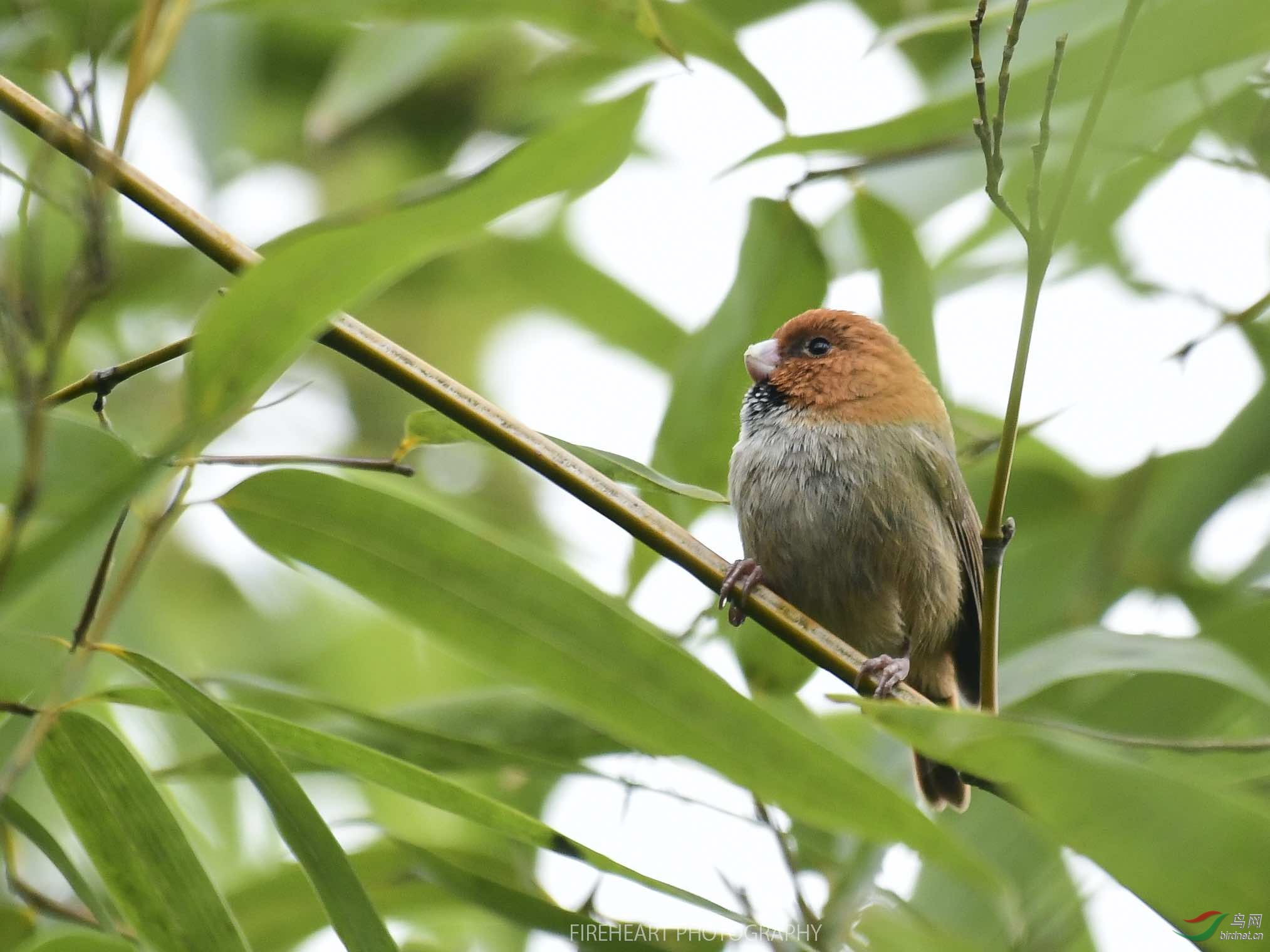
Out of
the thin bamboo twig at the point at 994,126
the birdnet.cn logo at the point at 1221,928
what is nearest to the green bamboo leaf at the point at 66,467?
the thin bamboo twig at the point at 994,126

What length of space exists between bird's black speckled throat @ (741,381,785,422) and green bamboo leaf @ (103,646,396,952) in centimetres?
162

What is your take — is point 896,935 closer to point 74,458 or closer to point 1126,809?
point 1126,809

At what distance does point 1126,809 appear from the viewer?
4.92 ft

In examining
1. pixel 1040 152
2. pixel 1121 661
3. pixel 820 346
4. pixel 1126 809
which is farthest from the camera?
pixel 820 346

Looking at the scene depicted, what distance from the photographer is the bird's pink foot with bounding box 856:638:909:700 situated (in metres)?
2.21

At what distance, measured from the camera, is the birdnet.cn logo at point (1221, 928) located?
161cm

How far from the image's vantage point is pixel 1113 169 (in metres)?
2.54

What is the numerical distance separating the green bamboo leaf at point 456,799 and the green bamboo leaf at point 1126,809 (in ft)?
1.88

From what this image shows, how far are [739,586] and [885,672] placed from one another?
1.52 ft

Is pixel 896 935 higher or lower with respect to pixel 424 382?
lower

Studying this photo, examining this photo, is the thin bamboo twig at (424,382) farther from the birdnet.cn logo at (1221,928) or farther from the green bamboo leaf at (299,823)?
the birdnet.cn logo at (1221,928)

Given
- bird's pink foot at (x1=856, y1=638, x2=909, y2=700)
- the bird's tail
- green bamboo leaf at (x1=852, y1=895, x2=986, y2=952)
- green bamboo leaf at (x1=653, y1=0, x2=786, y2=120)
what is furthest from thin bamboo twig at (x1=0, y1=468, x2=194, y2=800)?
the bird's tail

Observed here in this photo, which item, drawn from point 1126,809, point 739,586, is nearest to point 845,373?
point 739,586

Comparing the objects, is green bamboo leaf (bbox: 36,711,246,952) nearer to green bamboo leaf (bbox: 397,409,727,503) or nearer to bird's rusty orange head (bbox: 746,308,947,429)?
green bamboo leaf (bbox: 397,409,727,503)
